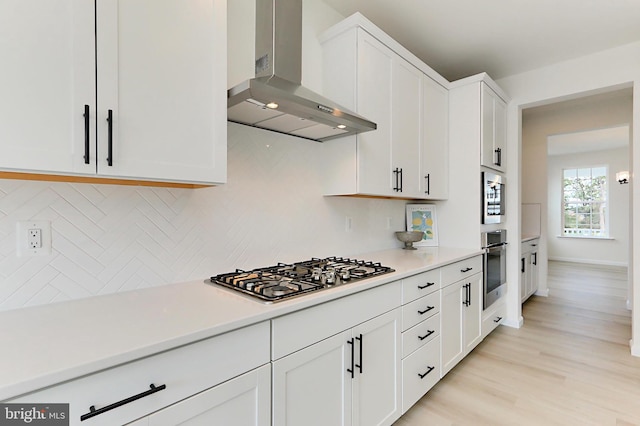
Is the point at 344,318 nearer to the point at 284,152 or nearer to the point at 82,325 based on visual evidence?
the point at 82,325

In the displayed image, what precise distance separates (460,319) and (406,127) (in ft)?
5.00

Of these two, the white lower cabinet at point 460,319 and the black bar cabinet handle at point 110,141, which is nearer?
the black bar cabinet handle at point 110,141

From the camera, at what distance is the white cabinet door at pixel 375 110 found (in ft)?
6.76

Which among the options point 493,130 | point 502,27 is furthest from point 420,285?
point 502,27

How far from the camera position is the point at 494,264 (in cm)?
306

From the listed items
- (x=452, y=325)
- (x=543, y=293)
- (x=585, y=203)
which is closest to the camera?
(x=452, y=325)

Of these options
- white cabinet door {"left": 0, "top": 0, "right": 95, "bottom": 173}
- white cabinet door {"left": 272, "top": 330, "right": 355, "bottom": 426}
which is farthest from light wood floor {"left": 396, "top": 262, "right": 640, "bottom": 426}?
white cabinet door {"left": 0, "top": 0, "right": 95, "bottom": 173}

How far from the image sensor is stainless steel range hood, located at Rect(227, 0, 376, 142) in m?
1.48

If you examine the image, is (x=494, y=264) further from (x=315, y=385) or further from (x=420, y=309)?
(x=315, y=385)

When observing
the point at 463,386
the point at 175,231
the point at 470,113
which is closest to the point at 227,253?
the point at 175,231

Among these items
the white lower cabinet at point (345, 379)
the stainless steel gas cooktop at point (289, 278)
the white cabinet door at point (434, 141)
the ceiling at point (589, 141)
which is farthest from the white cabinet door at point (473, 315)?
the ceiling at point (589, 141)

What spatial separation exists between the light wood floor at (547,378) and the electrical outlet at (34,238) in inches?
79.2

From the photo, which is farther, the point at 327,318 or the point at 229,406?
the point at 327,318

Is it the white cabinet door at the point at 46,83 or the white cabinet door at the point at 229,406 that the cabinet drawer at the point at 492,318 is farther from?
the white cabinet door at the point at 46,83
